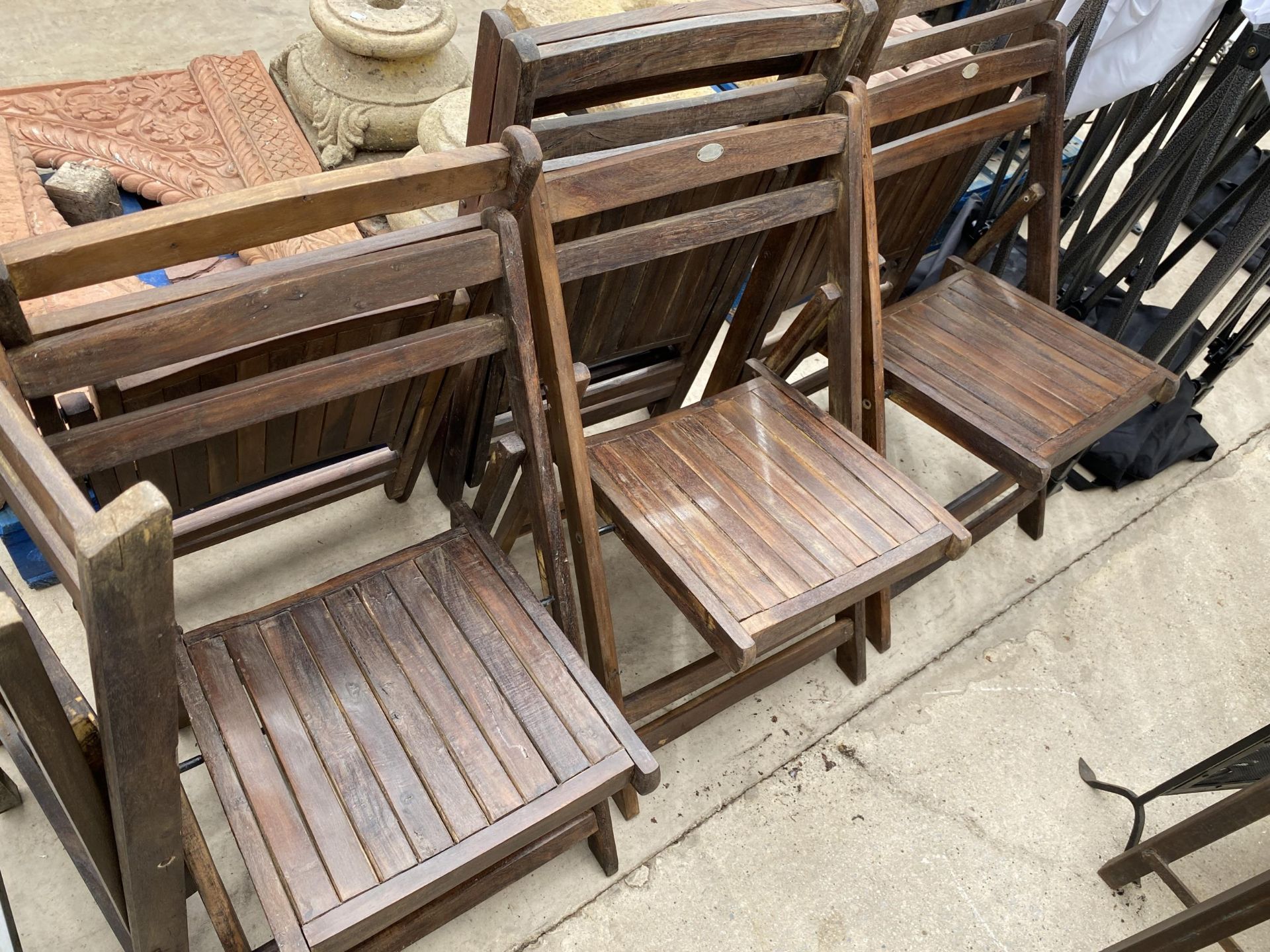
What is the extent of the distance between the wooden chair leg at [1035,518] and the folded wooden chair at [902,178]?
71 centimetres

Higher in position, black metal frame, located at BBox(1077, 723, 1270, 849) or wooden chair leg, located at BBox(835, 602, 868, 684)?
black metal frame, located at BBox(1077, 723, 1270, 849)

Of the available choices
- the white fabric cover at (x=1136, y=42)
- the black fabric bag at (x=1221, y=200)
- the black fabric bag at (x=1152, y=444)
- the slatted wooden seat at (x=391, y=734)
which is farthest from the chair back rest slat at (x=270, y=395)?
the black fabric bag at (x=1221, y=200)

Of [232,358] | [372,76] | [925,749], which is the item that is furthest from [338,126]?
[925,749]

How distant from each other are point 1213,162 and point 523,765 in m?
2.49

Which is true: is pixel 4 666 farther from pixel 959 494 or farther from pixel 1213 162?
pixel 1213 162

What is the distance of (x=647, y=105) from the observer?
1791 mm

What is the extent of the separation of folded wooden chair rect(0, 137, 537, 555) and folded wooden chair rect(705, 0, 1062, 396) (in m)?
0.74

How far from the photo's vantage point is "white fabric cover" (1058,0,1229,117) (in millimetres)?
2370

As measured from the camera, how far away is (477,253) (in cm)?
149

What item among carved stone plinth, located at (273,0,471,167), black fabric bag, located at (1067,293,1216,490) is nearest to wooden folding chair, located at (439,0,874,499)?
black fabric bag, located at (1067,293,1216,490)

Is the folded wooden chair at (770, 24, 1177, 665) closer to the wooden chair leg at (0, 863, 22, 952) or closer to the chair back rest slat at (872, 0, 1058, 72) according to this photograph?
the chair back rest slat at (872, 0, 1058, 72)

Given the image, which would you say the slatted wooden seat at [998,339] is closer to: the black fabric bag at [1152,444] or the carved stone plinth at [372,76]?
the black fabric bag at [1152,444]

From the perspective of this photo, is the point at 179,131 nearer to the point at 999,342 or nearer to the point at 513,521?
the point at 513,521

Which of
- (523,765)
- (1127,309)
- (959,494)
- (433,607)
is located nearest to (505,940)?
(523,765)
